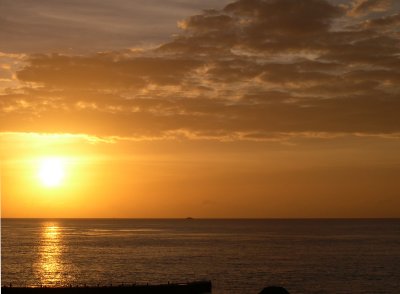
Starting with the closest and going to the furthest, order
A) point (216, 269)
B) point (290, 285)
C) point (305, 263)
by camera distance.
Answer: point (290, 285)
point (216, 269)
point (305, 263)

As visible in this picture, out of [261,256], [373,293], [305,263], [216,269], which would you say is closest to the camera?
[373,293]

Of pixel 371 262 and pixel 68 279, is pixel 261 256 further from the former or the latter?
pixel 68 279

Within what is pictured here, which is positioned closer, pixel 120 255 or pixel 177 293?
pixel 177 293

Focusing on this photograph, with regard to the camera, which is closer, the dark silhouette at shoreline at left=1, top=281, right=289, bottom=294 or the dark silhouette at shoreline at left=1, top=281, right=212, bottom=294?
the dark silhouette at shoreline at left=1, top=281, right=289, bottom=294

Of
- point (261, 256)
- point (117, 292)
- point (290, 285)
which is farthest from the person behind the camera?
point (261, 256)

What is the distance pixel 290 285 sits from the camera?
89875 mm

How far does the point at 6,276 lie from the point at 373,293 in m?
Answer: 66.8

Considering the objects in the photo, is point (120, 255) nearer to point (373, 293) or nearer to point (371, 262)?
point (371, 262)

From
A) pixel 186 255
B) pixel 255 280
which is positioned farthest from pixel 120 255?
pixel 255 280

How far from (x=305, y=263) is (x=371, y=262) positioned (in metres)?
17.6

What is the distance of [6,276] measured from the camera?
101125 millimetres

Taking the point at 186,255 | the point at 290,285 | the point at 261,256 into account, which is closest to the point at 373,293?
the point at 290,285

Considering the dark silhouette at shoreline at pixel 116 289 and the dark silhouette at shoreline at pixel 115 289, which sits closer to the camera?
the dark silhouette at shoreline at pixel 115 289

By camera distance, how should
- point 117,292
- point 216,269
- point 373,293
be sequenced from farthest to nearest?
point 216,269 → point 373,293 → point 117,292
